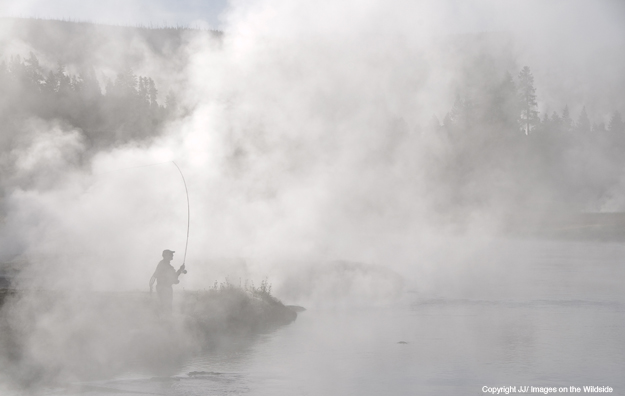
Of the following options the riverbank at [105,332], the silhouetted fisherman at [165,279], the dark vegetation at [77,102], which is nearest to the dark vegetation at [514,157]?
the dark vegetation at [77,102]

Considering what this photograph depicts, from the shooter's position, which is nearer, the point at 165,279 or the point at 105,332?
the point at 105,332

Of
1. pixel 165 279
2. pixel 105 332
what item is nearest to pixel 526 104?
pixel 165 279

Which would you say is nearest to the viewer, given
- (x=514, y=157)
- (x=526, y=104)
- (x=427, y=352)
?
(x=427, y=352)

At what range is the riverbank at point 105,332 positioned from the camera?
50.3ft

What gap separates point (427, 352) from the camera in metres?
17.7

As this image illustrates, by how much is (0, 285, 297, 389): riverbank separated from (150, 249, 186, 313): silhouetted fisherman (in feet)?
0.88

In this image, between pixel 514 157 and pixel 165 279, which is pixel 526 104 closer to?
pixel 514 157

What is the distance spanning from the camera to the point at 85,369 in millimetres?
15242

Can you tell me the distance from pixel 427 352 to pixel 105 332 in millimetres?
7454

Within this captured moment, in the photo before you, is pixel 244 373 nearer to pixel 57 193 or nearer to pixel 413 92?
pixel 57 193

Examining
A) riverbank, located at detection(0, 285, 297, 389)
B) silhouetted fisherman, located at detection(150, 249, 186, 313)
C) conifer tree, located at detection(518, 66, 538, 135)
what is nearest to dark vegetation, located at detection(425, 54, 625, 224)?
conifer tree, located at detection(518, 66, 538, 135)

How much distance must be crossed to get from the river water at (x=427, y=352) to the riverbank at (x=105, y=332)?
26.1 inches

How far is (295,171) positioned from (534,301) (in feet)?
36.1

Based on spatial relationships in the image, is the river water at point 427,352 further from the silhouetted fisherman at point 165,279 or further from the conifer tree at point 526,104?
the conifer tree at point 526,104
